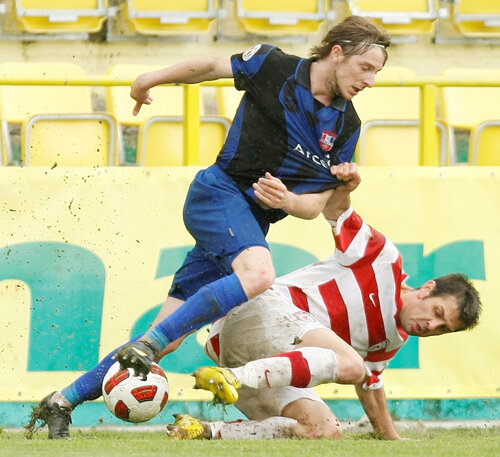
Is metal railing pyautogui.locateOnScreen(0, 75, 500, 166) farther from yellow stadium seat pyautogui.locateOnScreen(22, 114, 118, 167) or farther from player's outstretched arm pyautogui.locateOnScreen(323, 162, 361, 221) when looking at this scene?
player's outstretched arm pyautogui.locateOnScreen(323, 162, 361, 221)

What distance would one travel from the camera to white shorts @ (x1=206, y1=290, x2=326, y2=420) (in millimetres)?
5125

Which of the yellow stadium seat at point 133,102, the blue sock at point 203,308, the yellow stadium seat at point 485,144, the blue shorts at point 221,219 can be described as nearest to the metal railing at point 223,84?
the blue shorts at point 221,219

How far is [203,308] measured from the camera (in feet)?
15.6

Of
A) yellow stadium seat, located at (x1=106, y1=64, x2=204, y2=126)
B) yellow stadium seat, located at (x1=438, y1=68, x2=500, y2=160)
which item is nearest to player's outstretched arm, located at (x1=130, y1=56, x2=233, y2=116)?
yellow stadium seat, located at (x1=106, y1=64, x2=204, y2=126)

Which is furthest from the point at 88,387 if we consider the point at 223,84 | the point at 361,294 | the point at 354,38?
the point at 223,84

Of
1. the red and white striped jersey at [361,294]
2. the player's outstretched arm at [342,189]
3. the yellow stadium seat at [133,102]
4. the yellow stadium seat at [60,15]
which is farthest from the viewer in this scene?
the yellow stadium seat at [60,15]

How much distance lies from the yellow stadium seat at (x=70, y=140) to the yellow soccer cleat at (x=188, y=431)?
256 cm

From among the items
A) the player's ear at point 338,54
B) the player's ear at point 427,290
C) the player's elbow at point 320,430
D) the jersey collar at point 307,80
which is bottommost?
the player's elbow at point 320,430

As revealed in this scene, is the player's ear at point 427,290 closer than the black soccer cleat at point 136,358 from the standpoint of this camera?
No

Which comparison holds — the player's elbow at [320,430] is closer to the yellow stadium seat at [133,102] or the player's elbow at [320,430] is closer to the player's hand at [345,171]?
the player's hand at [345,171]

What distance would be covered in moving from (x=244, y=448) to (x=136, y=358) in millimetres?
536

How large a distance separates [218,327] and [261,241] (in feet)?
2.15

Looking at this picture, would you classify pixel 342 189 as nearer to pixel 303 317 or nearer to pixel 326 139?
pixel 326 139

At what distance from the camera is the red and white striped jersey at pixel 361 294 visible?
5.31 m
